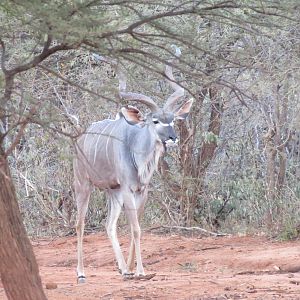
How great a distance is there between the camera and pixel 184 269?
1237 centimetres

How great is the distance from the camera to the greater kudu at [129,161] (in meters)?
11.0

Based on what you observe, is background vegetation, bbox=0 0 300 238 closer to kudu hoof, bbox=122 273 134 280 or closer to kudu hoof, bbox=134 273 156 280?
kudu hoof, bbox=122 273 134 280

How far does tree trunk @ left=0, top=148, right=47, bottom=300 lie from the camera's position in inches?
256

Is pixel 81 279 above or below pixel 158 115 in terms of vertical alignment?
below

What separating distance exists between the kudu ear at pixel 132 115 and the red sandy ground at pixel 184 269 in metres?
1.66

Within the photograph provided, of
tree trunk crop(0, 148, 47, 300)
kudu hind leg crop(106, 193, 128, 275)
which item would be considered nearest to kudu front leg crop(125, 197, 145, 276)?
kudu hind leg crop(106, 193, 128, 275)

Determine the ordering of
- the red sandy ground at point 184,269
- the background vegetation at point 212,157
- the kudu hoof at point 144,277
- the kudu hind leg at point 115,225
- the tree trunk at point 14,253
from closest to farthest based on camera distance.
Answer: the tree trunk at point 14,253 < the red sandy ground at point 184,269 < the kudu hoof at point 144,277 < the kudu hind leg at point 115,225 < the background vegetation at point 212,157

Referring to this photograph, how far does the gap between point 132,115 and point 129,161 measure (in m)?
0.51

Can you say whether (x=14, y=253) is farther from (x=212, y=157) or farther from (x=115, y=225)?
(x=212, y=157)

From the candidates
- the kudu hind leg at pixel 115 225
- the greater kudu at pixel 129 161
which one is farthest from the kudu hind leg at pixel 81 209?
the kudu hind leg at pixel 115 225

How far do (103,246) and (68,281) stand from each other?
3329 mm

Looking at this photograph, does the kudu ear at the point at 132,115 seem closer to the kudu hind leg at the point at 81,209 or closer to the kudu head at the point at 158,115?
the kudu head at the point at 158,115

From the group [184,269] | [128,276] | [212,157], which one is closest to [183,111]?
[128,276]

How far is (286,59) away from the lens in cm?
1188
